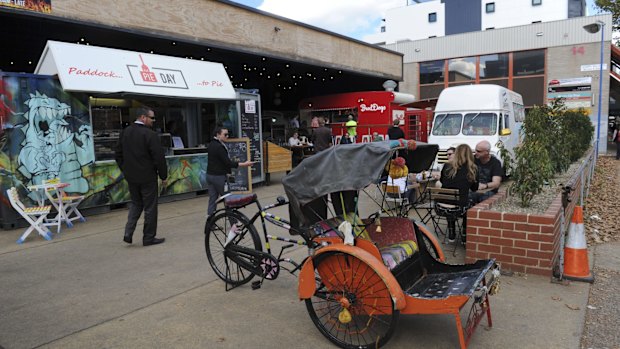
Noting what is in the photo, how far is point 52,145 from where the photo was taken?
7.88 meters

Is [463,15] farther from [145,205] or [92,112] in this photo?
[145,205]

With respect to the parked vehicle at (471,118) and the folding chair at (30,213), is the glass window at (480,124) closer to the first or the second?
the parked vehicle at (471,118)

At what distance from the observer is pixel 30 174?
758cm

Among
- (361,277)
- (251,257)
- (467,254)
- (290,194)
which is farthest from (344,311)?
(467,254)

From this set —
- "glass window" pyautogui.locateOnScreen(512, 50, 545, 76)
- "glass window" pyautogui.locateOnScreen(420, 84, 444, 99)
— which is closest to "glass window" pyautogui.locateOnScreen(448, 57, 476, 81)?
"glass window" pyautogui.locateOnScreen(420, 84, 444, 99)

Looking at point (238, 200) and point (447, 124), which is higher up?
point (447, 124)

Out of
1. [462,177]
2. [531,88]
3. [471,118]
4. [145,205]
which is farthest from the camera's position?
[531,88]

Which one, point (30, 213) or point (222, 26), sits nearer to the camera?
point (30, 213)

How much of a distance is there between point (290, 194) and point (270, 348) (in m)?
1.24

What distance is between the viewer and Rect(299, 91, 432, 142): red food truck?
1767 centimetres

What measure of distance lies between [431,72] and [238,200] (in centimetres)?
2890

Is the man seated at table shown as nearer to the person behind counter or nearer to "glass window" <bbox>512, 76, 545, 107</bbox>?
the person behind counter

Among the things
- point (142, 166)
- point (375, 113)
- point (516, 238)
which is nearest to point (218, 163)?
point (142, 166)

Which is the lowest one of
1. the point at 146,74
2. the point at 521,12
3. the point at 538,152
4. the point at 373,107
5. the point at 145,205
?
the point at 145,205
